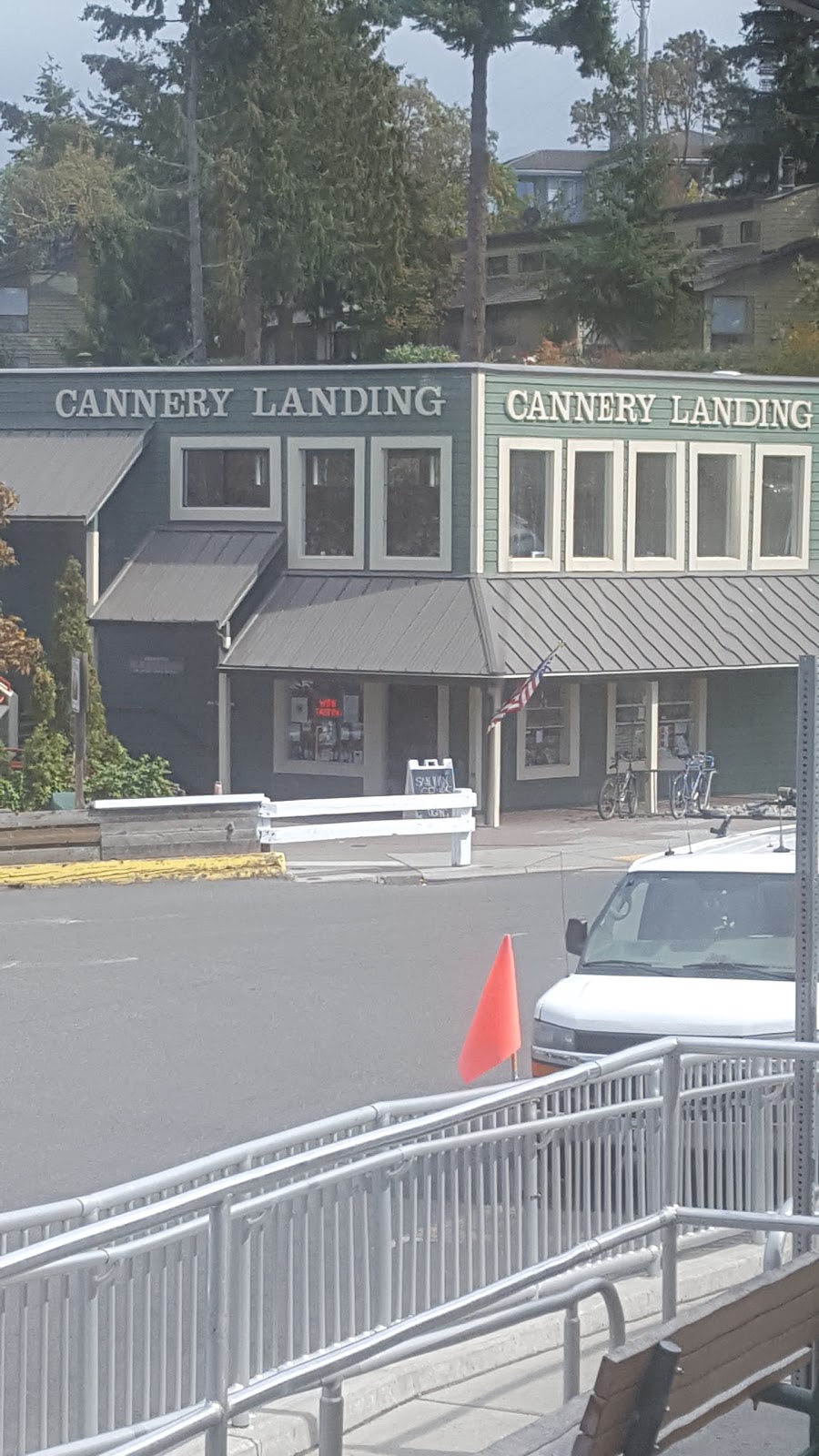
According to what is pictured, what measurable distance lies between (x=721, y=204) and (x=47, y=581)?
1445 inches

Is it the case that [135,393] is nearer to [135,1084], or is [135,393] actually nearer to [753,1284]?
[135,1084]


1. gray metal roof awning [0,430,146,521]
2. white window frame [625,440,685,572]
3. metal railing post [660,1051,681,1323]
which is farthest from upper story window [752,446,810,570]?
metal railing post [660,1051,681,1323]

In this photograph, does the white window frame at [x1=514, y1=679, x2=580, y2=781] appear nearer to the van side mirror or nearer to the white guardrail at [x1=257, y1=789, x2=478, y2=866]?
the white guardrail at [x1=257, y1=789, x2=478, y2=866]

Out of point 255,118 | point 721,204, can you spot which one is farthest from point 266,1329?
point 721,204

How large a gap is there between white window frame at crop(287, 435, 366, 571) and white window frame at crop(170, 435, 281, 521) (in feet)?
0.81

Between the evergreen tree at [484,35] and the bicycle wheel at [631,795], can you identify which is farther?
the evergreen tree at [484,35]

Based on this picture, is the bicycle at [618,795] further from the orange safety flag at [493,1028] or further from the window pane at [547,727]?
the orange safety flag at [493,1028]

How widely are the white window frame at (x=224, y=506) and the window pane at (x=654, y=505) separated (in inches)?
241

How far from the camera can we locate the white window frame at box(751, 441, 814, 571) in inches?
1312

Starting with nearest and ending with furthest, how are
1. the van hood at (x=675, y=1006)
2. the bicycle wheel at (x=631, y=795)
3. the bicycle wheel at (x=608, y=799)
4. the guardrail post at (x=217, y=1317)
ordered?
the guardrail post at (x=217, y=1317) < the van hood at (x=675, y=1006) < the bicycle wheel at (x=608, y=799) < the bicycle wheel at (x=631, y=795)

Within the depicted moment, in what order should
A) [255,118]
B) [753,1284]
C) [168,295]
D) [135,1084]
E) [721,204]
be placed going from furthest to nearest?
[721,204] < [168,295] < [255,118] < [135,1084] < [753,1284]

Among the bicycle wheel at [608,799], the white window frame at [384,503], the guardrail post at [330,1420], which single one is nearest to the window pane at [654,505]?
the white window frame at [384,503]

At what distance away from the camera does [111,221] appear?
5825cm

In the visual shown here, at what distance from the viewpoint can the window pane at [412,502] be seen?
1217 inches
